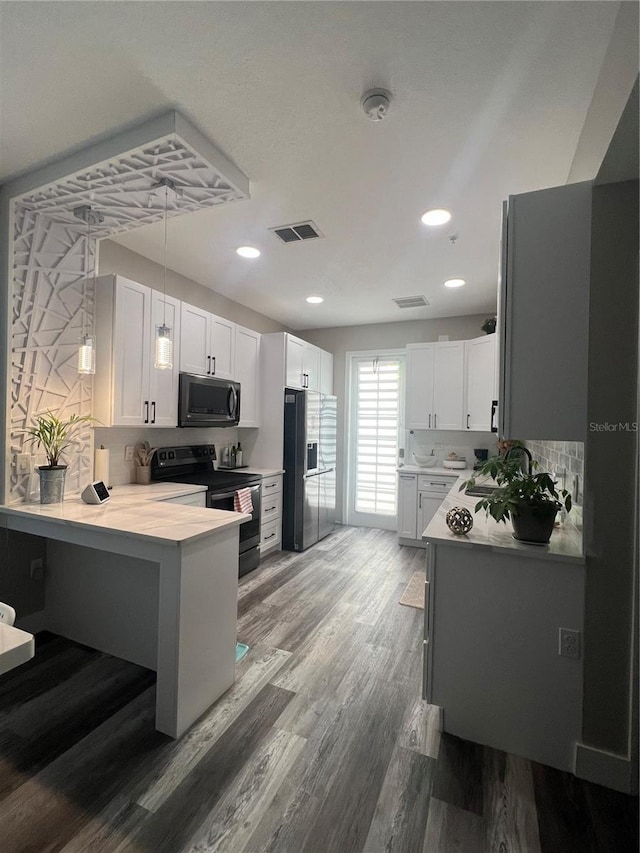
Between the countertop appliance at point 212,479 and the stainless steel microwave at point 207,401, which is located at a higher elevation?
the stainless steel microwave at point 207,401

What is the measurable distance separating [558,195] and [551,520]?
1.36 m

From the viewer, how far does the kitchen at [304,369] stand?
5.38 feet

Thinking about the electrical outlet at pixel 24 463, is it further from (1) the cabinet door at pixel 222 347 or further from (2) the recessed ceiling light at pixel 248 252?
(2) the recessed ceiling light at pixel 248 252

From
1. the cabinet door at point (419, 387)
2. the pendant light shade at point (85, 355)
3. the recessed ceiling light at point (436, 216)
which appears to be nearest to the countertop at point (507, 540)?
the recessed ceiling light at point (436, 216)

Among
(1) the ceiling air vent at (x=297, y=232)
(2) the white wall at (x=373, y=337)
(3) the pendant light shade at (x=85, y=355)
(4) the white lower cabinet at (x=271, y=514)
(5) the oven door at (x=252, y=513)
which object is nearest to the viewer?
(3) the pendant light shade at (x=85, y=355)

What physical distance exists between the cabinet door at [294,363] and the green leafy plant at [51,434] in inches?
89.1

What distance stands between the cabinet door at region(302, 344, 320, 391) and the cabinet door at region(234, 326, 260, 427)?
625 mm

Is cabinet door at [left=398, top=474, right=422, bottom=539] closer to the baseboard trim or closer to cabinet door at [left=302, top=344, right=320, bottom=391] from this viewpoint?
cabinet door at [left=302, top=344, right=320, bottom=391]

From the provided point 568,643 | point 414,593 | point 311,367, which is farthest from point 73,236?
point 414,593

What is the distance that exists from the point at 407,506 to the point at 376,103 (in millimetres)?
3843

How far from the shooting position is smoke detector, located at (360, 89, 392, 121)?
1562 millimetres

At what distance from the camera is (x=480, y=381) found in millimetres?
4406

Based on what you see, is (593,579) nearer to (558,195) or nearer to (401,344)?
(558,195)

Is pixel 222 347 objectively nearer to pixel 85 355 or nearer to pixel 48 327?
pixel 48 327
